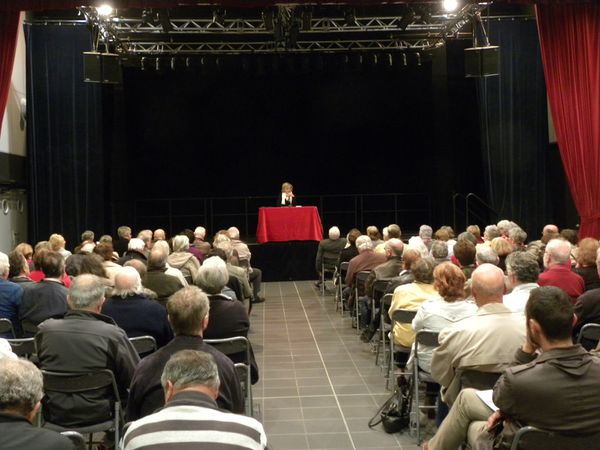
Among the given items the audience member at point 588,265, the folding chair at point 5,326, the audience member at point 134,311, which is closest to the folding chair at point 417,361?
the audience member at point 134,311

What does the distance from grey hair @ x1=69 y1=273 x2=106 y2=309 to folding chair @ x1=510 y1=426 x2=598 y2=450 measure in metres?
2.40

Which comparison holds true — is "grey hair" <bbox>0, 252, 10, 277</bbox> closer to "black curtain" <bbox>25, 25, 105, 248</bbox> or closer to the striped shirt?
the striped shirt

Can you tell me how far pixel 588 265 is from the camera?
5.64 metres

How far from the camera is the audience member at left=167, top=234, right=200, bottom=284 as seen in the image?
7364mm

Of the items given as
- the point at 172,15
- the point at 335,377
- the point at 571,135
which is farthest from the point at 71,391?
the point at 172,15

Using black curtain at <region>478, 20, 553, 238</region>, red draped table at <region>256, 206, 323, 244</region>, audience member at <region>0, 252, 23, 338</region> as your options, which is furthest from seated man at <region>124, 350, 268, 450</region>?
black curtain at <region>478, 20, 553, 238</region>

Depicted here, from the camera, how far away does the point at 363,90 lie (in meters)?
16.1

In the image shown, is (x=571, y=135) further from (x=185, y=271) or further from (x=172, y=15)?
(x=172, y=15)

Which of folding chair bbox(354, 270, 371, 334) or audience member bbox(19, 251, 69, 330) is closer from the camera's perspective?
audience member bbox(19, 251, 69, 330)

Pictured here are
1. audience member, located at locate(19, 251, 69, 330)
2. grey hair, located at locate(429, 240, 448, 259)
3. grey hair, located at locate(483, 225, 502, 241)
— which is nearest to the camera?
audience member, located at locate(19, 251, 69, 330)

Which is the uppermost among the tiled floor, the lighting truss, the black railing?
the lighting truss

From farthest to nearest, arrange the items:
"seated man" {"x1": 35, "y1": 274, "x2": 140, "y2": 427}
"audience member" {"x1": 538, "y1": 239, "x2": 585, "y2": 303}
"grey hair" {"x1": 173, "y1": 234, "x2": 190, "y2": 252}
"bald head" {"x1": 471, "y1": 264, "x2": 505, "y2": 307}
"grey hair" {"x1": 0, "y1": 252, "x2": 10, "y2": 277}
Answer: "grey hair" {"x1": 173, "y1": 234, "x2": 190, "y2": 252} → "grey hair" {"x1": 0, "y1": 252, "x2": 10, "y2": 277} → "audience member" {"x1": 538, "y1": 239, "x2": 585, "y2": 303} → "bald head" {"x1": 471, "y1": 264, "x2": 505, "y2": 307} → "seated man" {"x1": 35, "y1": 274, "x2": 140, "y2": 427}

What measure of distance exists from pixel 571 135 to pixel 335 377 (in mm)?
5407

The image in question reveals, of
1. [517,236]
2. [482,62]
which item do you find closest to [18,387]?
[517,236]
